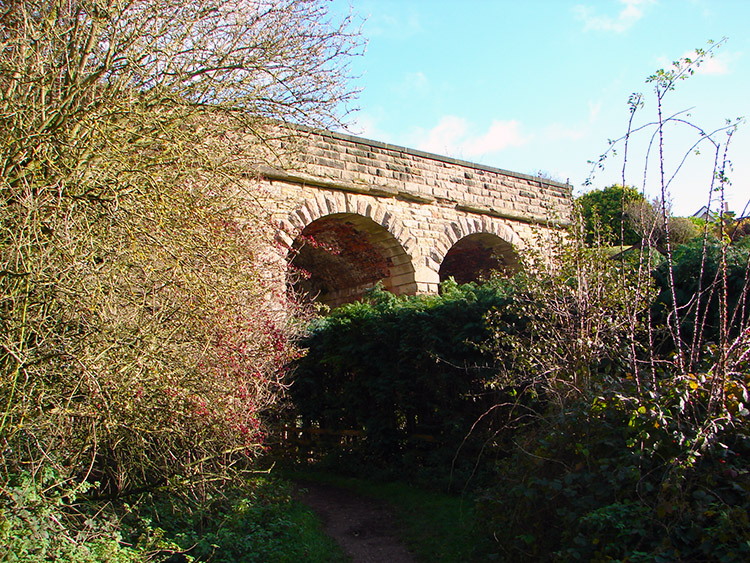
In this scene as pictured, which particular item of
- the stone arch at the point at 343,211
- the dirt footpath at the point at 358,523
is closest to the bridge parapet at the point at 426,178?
the stone arch at the point at 343,211

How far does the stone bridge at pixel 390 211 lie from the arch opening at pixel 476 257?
5 centimetres

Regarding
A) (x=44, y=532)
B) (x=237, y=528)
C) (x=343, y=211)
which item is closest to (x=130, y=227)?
(x=44, y=532)

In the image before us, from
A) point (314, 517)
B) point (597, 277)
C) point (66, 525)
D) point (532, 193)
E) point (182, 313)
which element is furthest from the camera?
point (532, 193)

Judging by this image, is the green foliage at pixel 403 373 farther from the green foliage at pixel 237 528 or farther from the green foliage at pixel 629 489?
the green foliage at pixel 629 489

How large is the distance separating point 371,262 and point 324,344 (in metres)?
3.58

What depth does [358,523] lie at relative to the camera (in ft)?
19.2

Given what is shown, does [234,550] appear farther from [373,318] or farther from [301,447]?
[301,447]

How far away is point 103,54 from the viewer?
461 cm

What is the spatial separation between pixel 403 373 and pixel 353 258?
5163mm

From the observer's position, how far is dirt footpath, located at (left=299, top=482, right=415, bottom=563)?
501 centimetres

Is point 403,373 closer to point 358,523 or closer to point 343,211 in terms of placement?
point 358,523

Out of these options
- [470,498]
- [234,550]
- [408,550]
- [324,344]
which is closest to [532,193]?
[324,344]

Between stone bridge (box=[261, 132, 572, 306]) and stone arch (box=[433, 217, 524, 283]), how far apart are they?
0.03 metres

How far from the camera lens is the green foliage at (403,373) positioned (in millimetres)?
6375
